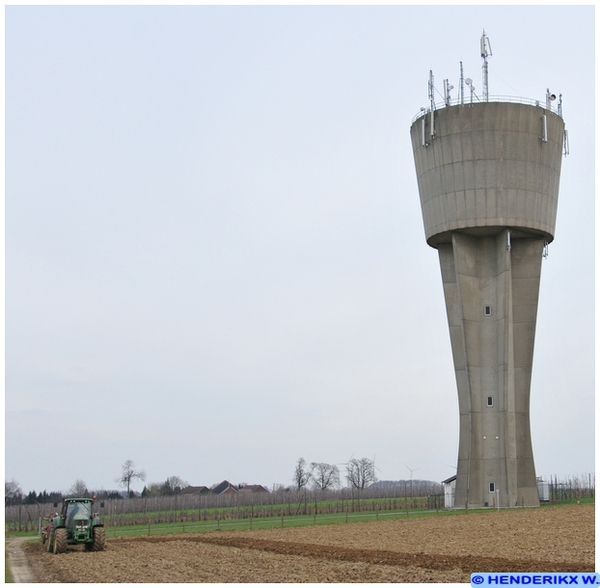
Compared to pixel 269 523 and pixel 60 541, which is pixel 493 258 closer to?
pixel 269 523

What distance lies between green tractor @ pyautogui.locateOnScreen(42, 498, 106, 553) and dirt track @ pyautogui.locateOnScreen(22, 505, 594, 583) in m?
0.52

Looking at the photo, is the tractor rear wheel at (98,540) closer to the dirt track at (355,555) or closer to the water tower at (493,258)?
the dirt track at (355,555)

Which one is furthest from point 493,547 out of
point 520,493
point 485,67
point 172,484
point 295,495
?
point 172,484

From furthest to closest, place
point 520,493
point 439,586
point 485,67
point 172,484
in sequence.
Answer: point 172,484, point 485,67, point 520,493, point 439,586

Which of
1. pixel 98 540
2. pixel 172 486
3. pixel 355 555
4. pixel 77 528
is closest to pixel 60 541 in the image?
pixel 77 528

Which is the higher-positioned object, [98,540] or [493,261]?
[493,261]

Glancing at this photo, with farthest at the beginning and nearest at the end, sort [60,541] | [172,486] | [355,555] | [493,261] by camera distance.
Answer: [172,486] → [493,261] → [60,541] → [355,555]

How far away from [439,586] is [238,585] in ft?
15.9

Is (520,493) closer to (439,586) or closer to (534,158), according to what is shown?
(534,158)

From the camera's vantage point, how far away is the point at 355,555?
2853cm

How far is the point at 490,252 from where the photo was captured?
54.8m

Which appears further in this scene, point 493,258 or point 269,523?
point 269,523

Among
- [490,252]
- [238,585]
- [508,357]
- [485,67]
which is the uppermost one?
[485,67]

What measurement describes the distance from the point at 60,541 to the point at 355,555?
12.7m
